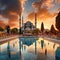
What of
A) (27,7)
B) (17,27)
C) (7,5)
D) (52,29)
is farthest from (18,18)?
(52,29)

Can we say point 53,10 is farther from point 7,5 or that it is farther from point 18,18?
point 18,18

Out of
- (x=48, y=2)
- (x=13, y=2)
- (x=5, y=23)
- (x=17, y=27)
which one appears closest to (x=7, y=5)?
(x=13, y=2)

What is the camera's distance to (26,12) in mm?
31531

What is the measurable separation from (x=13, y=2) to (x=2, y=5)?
7.49ft

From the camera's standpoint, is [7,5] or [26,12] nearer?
[7,5]

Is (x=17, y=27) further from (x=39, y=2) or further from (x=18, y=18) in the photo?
(x=39, y=2)

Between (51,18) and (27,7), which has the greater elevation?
(27,7)

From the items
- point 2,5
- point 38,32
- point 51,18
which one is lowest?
point 38,32

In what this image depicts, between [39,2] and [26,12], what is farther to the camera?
[26,12]

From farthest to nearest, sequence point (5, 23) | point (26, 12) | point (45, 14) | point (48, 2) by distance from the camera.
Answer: point (26, 12) → point (5, 23) → point (45, 14) → point (48, 2)

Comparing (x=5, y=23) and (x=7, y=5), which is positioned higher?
(x=7, y=5)

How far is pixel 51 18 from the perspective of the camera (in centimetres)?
2502

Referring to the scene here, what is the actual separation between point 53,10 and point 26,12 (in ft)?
29.3

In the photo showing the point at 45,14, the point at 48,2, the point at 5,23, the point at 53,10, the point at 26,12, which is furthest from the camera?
the point at 26,12
